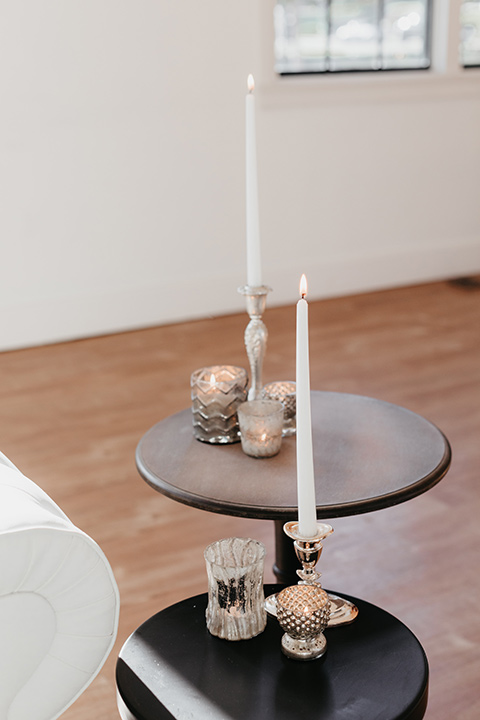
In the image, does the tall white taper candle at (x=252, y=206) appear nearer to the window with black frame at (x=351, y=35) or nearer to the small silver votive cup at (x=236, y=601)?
the small silver votive cup at (x=236, y=601)

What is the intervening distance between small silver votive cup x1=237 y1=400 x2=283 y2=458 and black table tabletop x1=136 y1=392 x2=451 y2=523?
0.6 inches

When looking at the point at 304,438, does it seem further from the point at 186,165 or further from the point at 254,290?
the point at 186,165

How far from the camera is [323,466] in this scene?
1.12 metres

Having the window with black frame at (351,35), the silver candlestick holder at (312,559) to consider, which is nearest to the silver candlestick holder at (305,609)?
the silver candlestick holder at (312,559)

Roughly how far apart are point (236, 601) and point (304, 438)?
183mm

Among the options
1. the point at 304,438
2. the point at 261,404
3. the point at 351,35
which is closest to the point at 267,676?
the point at 304,438

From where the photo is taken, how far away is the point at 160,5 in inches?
128

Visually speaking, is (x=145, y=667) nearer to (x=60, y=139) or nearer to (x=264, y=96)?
(x=60, y=139)

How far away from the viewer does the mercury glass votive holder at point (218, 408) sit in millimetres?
1193

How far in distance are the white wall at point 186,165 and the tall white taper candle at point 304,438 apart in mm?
2595

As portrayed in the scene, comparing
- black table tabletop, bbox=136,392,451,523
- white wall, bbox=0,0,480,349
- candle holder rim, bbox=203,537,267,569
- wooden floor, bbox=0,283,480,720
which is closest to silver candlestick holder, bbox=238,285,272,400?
black table tabletop, bbox=136,392,451,523

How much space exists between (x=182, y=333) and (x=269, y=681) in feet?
8.75

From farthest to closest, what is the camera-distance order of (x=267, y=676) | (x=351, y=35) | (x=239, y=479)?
(x=351, y=35) < (x=239, y=479) < (x=267, y=676)

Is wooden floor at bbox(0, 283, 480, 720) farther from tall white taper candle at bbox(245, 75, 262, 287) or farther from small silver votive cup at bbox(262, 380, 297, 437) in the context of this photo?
tall white taper candle at bbox(245, 75, 262, 287)
